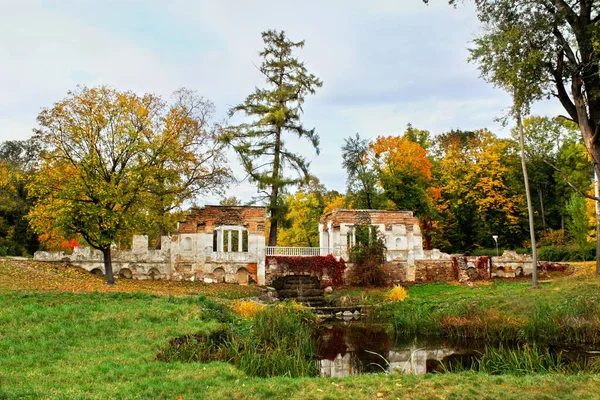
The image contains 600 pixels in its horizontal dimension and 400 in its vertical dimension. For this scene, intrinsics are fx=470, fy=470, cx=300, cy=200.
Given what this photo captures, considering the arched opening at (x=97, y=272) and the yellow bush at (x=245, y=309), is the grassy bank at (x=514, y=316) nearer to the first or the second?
the yellow bush at (x=245, y=309)

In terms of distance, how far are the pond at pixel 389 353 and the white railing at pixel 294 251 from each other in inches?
→ 431

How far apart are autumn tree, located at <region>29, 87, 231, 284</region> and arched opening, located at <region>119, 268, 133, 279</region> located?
4976 millimetres

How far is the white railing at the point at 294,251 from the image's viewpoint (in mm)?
26141

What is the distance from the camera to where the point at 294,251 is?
26391 millimetres

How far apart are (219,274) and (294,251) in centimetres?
431

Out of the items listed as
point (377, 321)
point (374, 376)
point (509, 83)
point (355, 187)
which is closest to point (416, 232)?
point (355, 187)

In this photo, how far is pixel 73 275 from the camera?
811 inches

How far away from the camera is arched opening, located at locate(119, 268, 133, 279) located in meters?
24.7

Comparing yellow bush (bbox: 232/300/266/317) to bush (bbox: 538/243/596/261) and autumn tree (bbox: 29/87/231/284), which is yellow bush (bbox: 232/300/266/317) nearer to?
autumn tree (bbox: 29/87/231/284)

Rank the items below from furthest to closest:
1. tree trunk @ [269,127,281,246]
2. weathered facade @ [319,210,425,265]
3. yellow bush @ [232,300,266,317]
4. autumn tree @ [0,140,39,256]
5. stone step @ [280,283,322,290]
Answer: autumn tree @ [0,140,39,256]
tree trunk @ [269,127,281,246]
weathered facade @ [319,210,425,265]
stone step @ [280,283,322,290]
yellow bush @ [232,300,266,317]

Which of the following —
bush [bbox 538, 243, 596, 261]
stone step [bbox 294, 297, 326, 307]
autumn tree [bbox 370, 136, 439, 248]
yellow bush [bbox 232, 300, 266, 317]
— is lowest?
stone step [bbox 294, 297, 326, 307]

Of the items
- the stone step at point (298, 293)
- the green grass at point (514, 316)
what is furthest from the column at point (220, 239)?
the green grass at point (514, 316)

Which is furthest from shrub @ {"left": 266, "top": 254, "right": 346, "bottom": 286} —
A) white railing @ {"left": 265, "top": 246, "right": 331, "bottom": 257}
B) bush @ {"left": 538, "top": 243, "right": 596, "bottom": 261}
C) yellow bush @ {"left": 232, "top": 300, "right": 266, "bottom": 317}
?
bush @ {"left": 538, "top": 243, "right": 596, "bottom": 261}

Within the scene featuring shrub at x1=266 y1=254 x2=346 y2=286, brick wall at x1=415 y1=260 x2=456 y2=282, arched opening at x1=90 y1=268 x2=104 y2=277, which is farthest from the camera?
brick wall at x1=415 y1=260 x2=456 y2=282
